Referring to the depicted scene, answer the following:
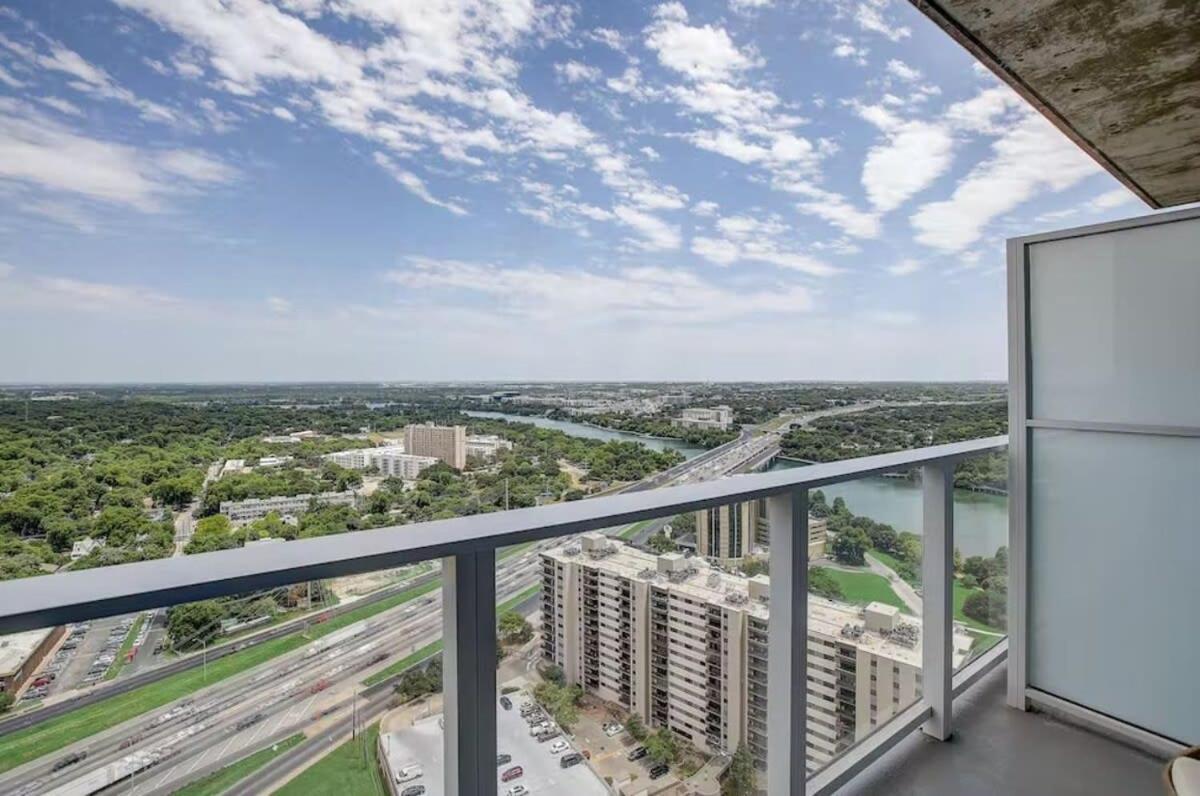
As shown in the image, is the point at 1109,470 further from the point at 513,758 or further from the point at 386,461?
the point at 386,461

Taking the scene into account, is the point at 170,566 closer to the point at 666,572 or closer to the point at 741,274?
the point at 666,572

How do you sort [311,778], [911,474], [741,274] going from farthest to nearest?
[741,274], [911,474], [311,778]

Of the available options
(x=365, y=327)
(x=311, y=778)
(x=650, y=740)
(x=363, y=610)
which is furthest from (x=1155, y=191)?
(x=365, y=327)

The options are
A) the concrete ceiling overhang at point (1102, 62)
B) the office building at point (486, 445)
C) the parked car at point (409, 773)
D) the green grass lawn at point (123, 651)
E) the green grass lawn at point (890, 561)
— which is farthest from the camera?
the office building at point (486, 445)

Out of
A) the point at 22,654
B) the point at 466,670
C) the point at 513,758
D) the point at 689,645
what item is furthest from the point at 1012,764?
the point at 22,654

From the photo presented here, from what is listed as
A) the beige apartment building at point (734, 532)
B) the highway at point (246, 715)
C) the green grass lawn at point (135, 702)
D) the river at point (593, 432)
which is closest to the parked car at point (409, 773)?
the highway at point (246, 715)

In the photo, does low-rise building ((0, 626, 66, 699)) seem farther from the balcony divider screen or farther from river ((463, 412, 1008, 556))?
the balcony divider screen

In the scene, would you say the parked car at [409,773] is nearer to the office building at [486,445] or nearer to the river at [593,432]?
the office building at [486,445]
